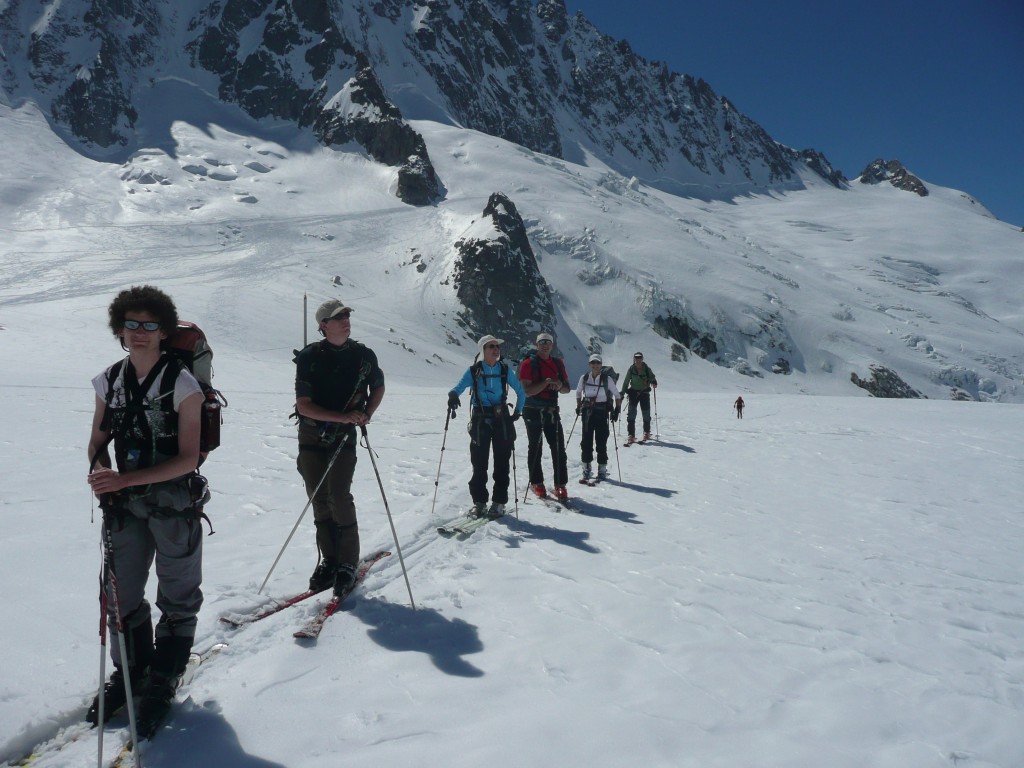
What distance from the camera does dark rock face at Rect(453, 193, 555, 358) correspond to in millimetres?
60750

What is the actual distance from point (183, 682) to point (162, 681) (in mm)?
417

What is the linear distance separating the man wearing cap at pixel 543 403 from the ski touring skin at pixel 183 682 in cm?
504

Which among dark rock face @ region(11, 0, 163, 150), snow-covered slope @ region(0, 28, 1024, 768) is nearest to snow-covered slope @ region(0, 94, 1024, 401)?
dark rock face @ region(11, 0, 163, 150)

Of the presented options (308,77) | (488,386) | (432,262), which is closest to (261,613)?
(488,386)

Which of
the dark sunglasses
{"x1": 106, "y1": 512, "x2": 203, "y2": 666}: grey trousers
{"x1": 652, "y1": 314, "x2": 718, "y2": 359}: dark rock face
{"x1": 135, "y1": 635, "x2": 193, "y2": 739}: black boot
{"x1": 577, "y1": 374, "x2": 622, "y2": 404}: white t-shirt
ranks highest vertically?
{"x1": 652, "y1": 314, "x2": 718, "y2": 359}: dark rock face

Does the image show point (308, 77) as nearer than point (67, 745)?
No

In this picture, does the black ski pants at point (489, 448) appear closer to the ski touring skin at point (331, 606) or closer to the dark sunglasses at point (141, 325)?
the ski touring skin at point (331, 606)

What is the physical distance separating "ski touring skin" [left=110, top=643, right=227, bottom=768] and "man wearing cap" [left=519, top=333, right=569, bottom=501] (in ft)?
16.5

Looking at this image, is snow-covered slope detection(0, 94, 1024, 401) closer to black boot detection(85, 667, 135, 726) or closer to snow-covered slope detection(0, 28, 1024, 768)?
snow-covered slope detection(0, 28, 1024, 768)

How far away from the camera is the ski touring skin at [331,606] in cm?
450

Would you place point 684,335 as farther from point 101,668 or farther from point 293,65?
point 293,65

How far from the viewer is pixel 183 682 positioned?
12.9ft

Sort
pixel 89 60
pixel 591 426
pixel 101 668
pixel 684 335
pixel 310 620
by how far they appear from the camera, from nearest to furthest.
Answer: pixel 101 668
pixel 310 620
pixel 591 426
pixel 684 335
pixel 89 60

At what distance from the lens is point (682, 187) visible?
183125 mm
